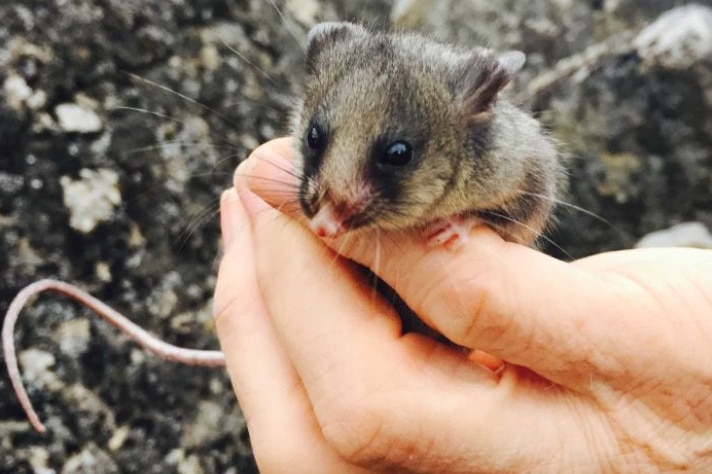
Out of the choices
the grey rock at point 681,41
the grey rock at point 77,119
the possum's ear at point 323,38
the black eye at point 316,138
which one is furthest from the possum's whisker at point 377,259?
the grey rock at point 681,41

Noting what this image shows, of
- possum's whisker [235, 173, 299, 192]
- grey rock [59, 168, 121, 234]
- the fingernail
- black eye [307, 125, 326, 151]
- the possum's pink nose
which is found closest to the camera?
the possum's pink nose

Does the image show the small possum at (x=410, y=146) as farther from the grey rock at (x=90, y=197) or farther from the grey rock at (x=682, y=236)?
the grey rock at (x=682, y=236)

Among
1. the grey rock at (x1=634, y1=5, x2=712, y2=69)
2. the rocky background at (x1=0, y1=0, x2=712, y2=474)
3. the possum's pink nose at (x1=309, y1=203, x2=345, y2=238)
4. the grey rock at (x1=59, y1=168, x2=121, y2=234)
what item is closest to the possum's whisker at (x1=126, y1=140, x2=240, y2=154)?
the rocky background at (x1=0, y1=0, x2=712, y2=474)

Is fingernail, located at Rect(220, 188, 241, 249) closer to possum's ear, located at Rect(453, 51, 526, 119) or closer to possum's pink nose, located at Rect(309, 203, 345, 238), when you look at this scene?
possum's pink nose, located at Rect(309, 203, 345, 238)

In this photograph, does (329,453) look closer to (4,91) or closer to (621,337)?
(621,337)

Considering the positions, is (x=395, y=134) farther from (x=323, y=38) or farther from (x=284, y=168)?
(x=323, y=38)

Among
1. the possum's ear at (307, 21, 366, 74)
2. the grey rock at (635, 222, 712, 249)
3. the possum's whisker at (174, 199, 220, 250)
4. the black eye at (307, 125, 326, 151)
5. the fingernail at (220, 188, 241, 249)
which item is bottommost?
the possum's whisker at (174, 199, 220, 250)
